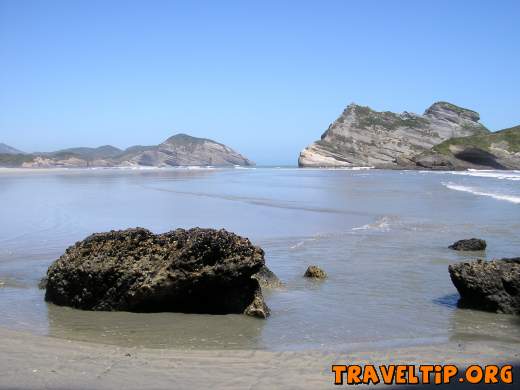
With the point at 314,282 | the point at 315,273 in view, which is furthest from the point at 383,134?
the point at 314,282

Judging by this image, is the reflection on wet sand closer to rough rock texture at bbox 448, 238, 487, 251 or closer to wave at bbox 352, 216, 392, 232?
rough rock texture at bbox 448, 238, 487, 251

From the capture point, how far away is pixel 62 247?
13852 millimetres

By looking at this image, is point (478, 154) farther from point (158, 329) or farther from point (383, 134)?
point (158, 329)

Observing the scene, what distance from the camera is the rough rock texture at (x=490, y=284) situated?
7.93 metres

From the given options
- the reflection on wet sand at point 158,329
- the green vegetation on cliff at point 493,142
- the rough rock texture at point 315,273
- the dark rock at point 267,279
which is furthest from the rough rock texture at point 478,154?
the reflection on wet sand at point 158,329

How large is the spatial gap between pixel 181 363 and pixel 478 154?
96415 millimetres

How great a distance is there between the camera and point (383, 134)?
134 meters

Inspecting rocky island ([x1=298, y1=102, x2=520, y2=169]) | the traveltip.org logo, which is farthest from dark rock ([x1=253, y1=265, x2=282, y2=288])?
rocky island ([x1=298, y1=102, x2=520, y2=169])

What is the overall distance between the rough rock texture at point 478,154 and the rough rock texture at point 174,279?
89233 mm

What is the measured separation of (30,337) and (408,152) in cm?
12706

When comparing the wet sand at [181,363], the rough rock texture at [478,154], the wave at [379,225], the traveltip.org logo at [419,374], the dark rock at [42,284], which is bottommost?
the dark rock at [42,284]

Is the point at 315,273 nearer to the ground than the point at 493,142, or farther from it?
nearer to the ground

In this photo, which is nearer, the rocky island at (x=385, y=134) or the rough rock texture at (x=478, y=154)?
the rough rock texture at (x=478, y=154)

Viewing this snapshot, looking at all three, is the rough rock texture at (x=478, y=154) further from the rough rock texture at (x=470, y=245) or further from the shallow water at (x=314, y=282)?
the rough rock texture at (x=470, y=245)
